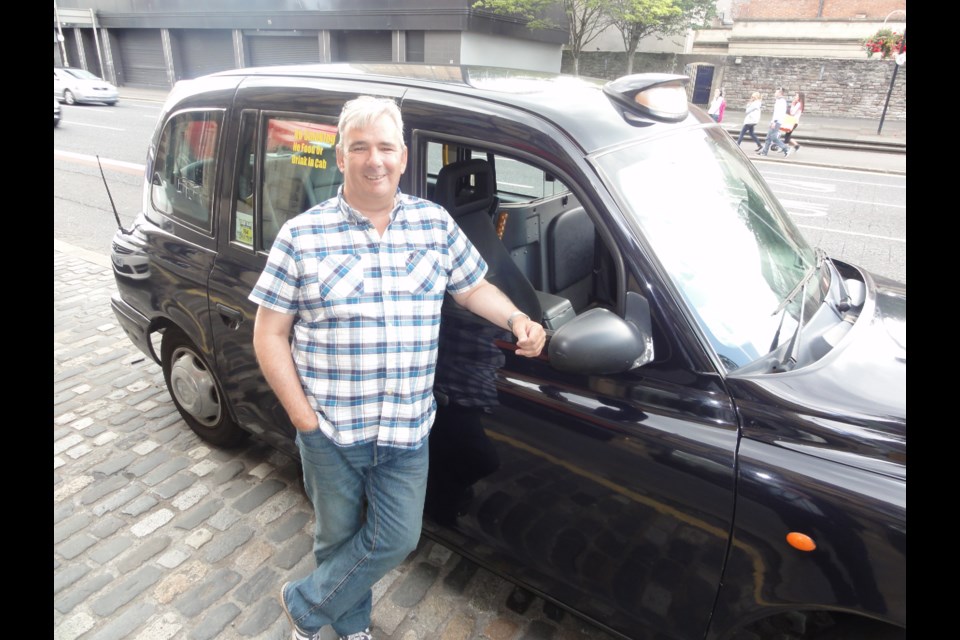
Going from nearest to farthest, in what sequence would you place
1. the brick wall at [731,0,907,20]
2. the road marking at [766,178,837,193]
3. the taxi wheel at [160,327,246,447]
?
1. the taxi wheel at [160,327,246,447]
2. the road marking at [766,178,837,193]
3. the brick wall at [731,0,907,20]

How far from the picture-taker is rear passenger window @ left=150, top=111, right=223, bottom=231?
2766mm

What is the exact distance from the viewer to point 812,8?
119 feet

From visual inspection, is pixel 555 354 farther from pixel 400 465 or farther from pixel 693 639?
pixel 693 639

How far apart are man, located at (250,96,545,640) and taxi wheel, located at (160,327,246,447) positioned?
1414 millimetres

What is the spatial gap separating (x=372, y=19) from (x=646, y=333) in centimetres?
2987

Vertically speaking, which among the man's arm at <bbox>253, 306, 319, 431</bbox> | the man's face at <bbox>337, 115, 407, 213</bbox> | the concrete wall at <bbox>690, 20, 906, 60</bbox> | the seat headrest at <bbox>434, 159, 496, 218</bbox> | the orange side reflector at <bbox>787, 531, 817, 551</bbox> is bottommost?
the orange side reflector at <bbox>787, 531, 817, 551</bbox>

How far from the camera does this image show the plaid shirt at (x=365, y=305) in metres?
1.78

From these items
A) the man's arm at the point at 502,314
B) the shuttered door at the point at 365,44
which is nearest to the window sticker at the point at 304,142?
the man's arm at the point at 502,314

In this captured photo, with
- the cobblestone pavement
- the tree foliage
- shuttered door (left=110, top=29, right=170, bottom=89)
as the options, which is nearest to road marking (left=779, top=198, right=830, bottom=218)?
the cobblestone pavement

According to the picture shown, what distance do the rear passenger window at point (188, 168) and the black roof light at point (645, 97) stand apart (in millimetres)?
1750

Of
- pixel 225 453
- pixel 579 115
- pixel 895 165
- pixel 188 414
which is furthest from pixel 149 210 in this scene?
pixel 895 165

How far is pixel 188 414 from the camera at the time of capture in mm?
3537

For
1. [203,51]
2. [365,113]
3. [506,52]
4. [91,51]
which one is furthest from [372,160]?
[91,51]

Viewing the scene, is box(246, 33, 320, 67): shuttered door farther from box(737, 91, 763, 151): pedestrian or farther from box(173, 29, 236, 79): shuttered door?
box(737, 91, 763, 151): pedestrian
